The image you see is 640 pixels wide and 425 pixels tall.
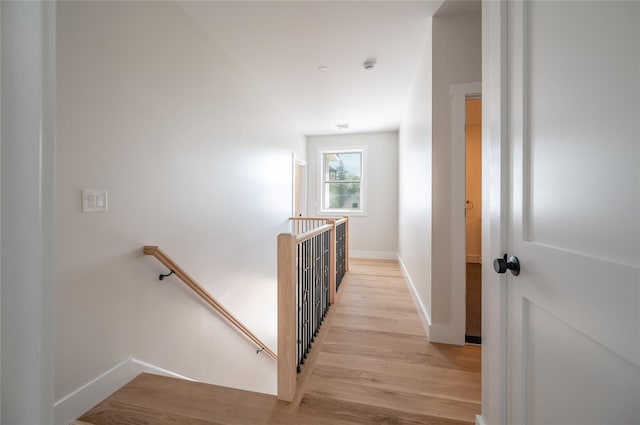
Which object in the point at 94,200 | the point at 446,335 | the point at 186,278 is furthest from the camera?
the point at 446,335

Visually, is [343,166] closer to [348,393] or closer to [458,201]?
[458,201]

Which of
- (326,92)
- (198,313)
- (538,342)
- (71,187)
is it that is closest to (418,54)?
(326,92)

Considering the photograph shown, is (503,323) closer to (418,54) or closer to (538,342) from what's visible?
(538,342)

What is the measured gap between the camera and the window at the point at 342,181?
19.3ft

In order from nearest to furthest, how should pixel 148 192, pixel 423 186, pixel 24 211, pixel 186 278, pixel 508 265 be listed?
pixel 24 211 → pixel 508 265 → pixel 148 192 → pixel 186 278 → pixel 423 186

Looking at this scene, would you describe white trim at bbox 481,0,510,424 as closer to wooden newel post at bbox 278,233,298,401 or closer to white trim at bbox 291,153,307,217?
wooden newel post at bbox 278,233,298,401

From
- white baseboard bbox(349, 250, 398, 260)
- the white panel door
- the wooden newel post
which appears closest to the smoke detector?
the white panel door

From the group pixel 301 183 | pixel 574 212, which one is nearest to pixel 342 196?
pixel 301 183

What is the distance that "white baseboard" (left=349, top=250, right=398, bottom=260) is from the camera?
5516mm

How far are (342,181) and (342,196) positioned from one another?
0.34m

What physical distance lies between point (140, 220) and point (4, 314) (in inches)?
68.1

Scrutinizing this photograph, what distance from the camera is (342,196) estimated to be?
6000mm

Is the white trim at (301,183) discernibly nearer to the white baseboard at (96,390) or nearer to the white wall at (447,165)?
the white wall at (447,165)

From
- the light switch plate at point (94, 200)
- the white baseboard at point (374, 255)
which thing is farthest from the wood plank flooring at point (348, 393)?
the white baseboard at point (374, 255)
